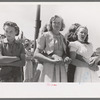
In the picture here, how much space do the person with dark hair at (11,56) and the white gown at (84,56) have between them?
0.32 metres

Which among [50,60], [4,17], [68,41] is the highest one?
Result: [4,17]

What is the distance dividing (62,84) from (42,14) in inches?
17.0

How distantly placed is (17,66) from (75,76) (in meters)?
0.35

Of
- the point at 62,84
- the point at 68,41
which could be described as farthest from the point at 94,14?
the point at 62,84

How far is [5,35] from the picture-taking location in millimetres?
1275

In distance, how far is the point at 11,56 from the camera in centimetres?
127

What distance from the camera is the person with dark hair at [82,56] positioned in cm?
129

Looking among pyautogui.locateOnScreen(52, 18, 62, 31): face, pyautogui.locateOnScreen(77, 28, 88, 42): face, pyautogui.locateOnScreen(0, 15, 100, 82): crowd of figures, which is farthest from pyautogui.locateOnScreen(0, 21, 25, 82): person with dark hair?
pyautogui.locateOnScreen(77, 28, 88, 42): face

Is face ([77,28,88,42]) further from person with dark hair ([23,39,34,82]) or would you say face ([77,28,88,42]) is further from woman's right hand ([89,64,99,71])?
person with dark hair ([23,39,34,82])

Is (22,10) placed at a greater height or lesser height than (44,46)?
greater

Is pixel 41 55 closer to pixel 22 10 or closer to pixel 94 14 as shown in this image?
pixel 22 10

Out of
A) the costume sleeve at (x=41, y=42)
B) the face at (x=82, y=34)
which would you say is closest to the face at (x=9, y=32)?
the costume sleeve at (x=41, y=42)

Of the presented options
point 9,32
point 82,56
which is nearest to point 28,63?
point 9,32

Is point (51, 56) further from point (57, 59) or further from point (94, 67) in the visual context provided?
point (94, 67)
